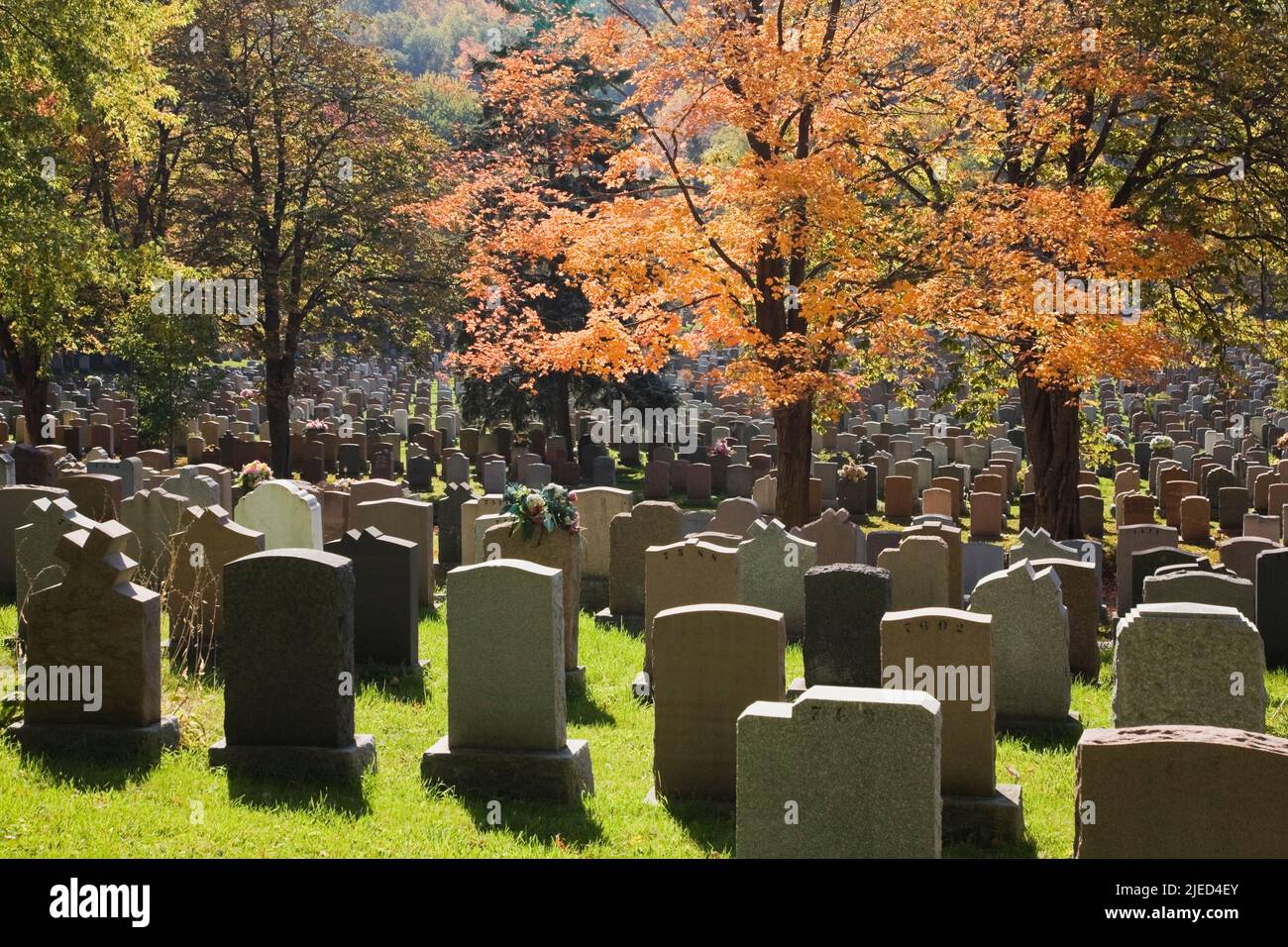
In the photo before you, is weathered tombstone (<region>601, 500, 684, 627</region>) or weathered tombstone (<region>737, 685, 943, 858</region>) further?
weathered tombstone (<region>601, 500, 684, 627</region>)

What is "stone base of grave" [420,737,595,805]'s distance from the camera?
7.89 metres

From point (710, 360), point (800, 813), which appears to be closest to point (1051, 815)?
point (800, 813)

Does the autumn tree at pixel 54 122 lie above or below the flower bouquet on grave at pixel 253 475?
above

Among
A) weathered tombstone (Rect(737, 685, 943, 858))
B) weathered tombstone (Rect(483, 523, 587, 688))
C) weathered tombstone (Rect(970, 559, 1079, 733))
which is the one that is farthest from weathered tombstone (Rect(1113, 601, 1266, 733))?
weathered tombstone (Rect(483, 523, 587, 688))

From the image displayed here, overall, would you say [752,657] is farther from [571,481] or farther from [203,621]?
[571,481]

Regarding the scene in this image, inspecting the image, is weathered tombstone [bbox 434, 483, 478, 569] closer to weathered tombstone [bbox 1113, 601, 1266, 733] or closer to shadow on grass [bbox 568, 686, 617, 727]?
shadow on grass [bbox 568, 686, 617, 727]

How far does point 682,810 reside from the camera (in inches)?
308

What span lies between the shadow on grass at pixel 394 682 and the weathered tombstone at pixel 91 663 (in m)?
2.35

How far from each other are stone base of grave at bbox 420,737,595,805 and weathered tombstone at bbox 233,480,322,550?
18.6ft

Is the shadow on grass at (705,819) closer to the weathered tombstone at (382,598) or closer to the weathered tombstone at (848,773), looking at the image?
the weathered tombstone at (848,773)

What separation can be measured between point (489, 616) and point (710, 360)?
1985 inches

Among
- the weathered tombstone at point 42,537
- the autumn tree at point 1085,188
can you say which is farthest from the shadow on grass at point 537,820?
the autumn tree at point 1085,188

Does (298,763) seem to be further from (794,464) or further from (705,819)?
(794,464)

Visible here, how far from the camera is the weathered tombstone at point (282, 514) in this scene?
521 inches
